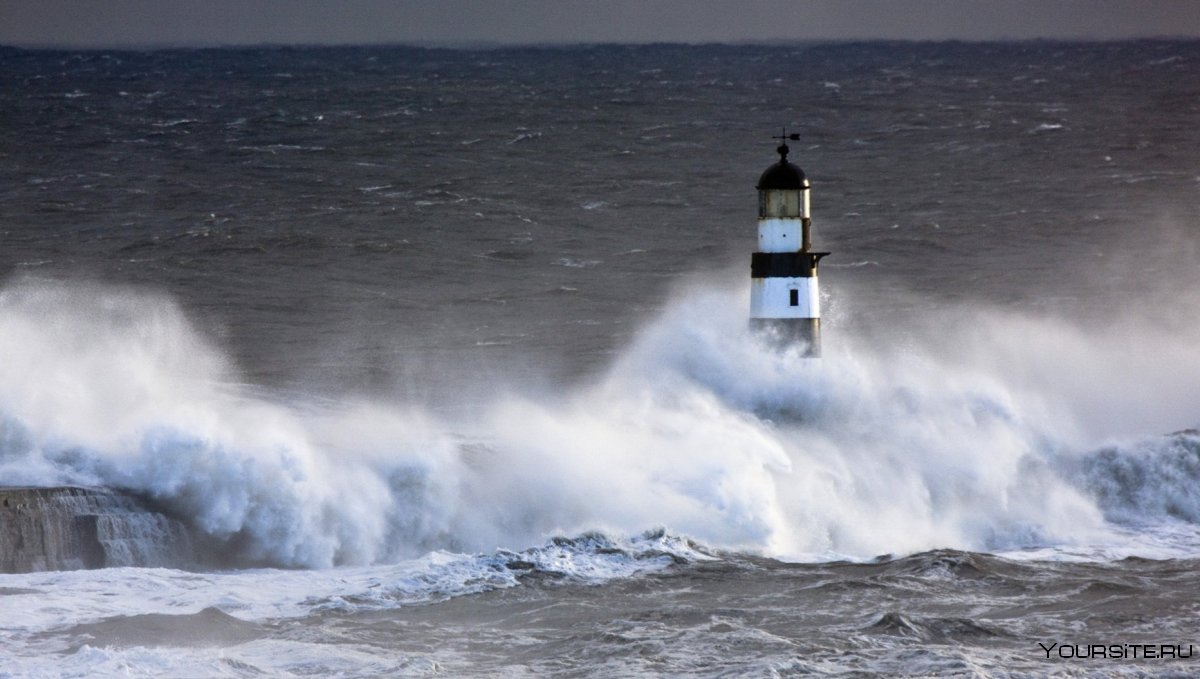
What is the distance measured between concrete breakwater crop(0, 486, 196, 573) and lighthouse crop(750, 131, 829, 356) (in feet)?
17.7

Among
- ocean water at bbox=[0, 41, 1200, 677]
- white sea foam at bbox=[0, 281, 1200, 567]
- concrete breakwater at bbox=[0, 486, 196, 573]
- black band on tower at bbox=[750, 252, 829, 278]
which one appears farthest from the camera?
black band on tower at bbox=[750, 252, 829, 278]

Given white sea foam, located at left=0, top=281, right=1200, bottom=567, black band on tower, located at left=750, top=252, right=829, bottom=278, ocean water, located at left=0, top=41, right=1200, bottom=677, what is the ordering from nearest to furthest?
1. ocean water, located at left=0, top=41, right=1200, bottom=677
2. white sea foam, located at left=0, top=281, right=1200, bottom=567
3. black band on tower, located at left=750, top=252, right=829, bottom=278

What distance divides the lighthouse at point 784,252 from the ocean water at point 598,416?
2.26 ft

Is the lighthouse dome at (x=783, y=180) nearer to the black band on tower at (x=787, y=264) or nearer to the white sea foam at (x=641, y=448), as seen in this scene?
the black band on tower at (x=787, y=264)

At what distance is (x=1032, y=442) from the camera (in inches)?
693

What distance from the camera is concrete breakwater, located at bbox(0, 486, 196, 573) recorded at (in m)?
13.0

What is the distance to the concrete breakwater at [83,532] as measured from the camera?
13031mm

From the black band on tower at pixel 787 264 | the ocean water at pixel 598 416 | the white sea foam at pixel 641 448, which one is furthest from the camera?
the black band on tower at pixel 787 264

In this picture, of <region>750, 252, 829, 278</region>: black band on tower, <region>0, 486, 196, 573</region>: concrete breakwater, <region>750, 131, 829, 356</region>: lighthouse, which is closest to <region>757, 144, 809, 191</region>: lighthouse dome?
<region>750, 131, 829, 356</region>: lighthouse

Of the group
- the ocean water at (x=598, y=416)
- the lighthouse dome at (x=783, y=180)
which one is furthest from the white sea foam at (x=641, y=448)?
the lighthouse dome at (x=783, y=180)

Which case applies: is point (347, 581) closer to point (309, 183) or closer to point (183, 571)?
point (183, 571)

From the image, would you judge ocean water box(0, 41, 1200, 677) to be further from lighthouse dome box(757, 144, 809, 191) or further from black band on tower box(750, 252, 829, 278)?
lighthouse dome box(757, 144, 809, 191)

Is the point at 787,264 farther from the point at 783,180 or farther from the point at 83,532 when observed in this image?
the point at 83,532

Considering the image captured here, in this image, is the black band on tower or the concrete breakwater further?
the black band on tower
